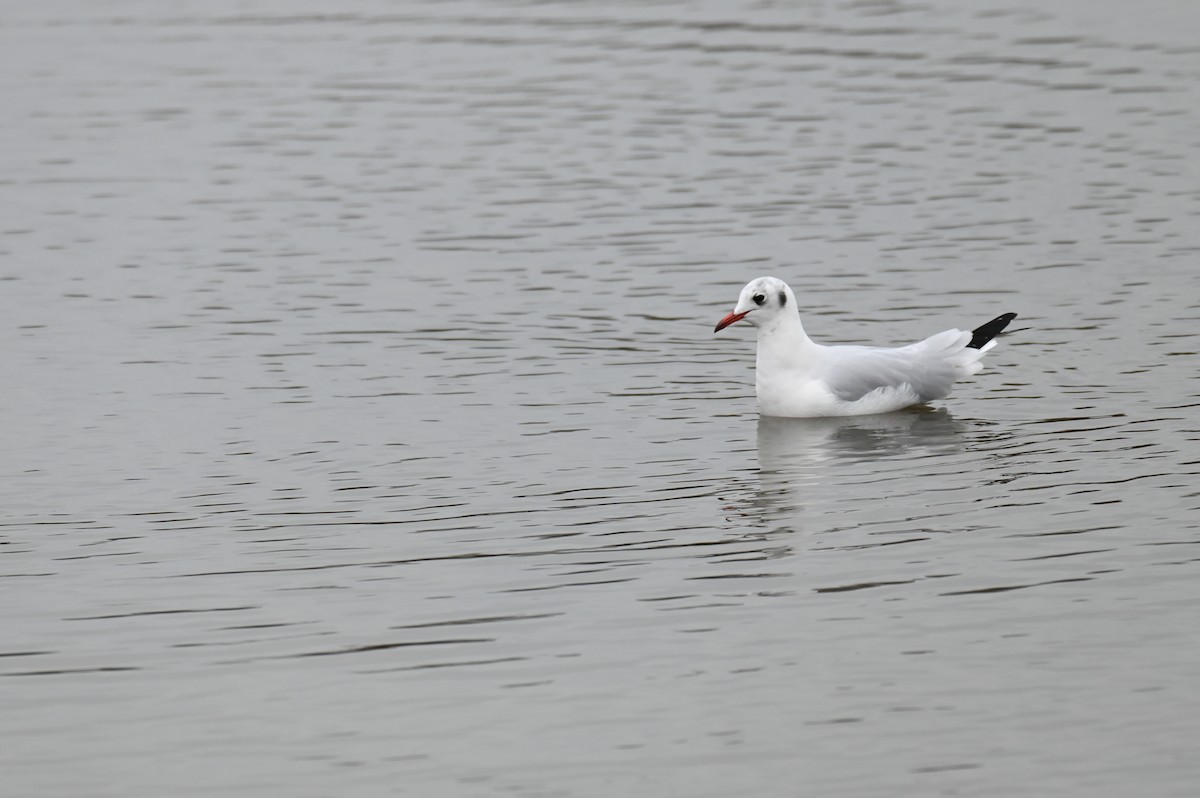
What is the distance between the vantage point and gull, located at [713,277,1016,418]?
1570 centimetres

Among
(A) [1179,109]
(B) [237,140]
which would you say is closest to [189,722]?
(B) [237,140]

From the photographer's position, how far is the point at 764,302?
52.1 feet

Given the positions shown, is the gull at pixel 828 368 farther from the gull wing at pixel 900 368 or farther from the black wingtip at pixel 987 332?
the black wingtip at pixel 987 332

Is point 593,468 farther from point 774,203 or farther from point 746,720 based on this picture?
point 774,203

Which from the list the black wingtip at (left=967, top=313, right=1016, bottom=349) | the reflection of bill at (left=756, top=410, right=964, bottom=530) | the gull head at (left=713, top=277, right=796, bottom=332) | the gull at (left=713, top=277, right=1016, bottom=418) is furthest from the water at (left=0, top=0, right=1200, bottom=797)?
the gull head at (left=713, top=277, right=796, bottom=332)

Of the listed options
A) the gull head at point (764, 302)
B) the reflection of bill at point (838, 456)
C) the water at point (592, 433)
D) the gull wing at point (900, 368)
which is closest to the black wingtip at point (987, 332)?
the gull wing at point (900, 368)

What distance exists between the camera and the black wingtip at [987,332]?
53.5 ft

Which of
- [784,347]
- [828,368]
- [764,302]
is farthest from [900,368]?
[764,302]

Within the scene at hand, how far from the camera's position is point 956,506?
12969mm

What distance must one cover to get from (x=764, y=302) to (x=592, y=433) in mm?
1893

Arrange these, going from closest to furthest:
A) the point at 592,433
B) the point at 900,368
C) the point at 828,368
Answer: the point at 592,433 < the point at 828,368 < the point at 900,368

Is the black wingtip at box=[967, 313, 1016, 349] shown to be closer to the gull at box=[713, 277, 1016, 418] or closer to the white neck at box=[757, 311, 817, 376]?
the gull at box=[713, 277, 1016, 418]

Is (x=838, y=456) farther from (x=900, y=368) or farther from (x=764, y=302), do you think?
(x=764, y=302)

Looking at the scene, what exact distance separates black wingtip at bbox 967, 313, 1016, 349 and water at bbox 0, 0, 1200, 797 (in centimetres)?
49
